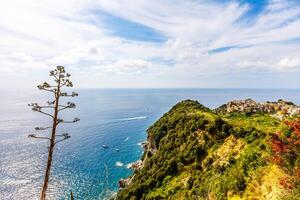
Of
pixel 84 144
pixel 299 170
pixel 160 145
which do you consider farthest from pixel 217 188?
pixel 84 144

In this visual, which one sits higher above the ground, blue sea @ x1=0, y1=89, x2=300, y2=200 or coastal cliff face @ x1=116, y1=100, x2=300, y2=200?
coastal cliff face @ x1=116, y1=100, x2=300, y2=200

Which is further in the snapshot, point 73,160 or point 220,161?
point 73,160

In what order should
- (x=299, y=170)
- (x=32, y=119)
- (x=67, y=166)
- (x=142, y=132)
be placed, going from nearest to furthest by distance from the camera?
(x=299, y=170)
(x=67, y=166)
(x=142, y=132)
(x=32, y=119)

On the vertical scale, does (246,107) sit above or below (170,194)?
above

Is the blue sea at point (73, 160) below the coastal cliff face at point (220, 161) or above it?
below

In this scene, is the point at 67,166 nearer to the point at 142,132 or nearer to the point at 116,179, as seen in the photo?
the point at 116,179

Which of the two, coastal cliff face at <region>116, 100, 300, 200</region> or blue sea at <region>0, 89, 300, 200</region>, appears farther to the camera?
blue sea at <region>0, 89, 300, 200</region>

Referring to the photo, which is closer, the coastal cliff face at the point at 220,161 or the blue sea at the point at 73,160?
the coastal cliff face at the point at 220,161

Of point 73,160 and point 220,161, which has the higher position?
point 220,161
